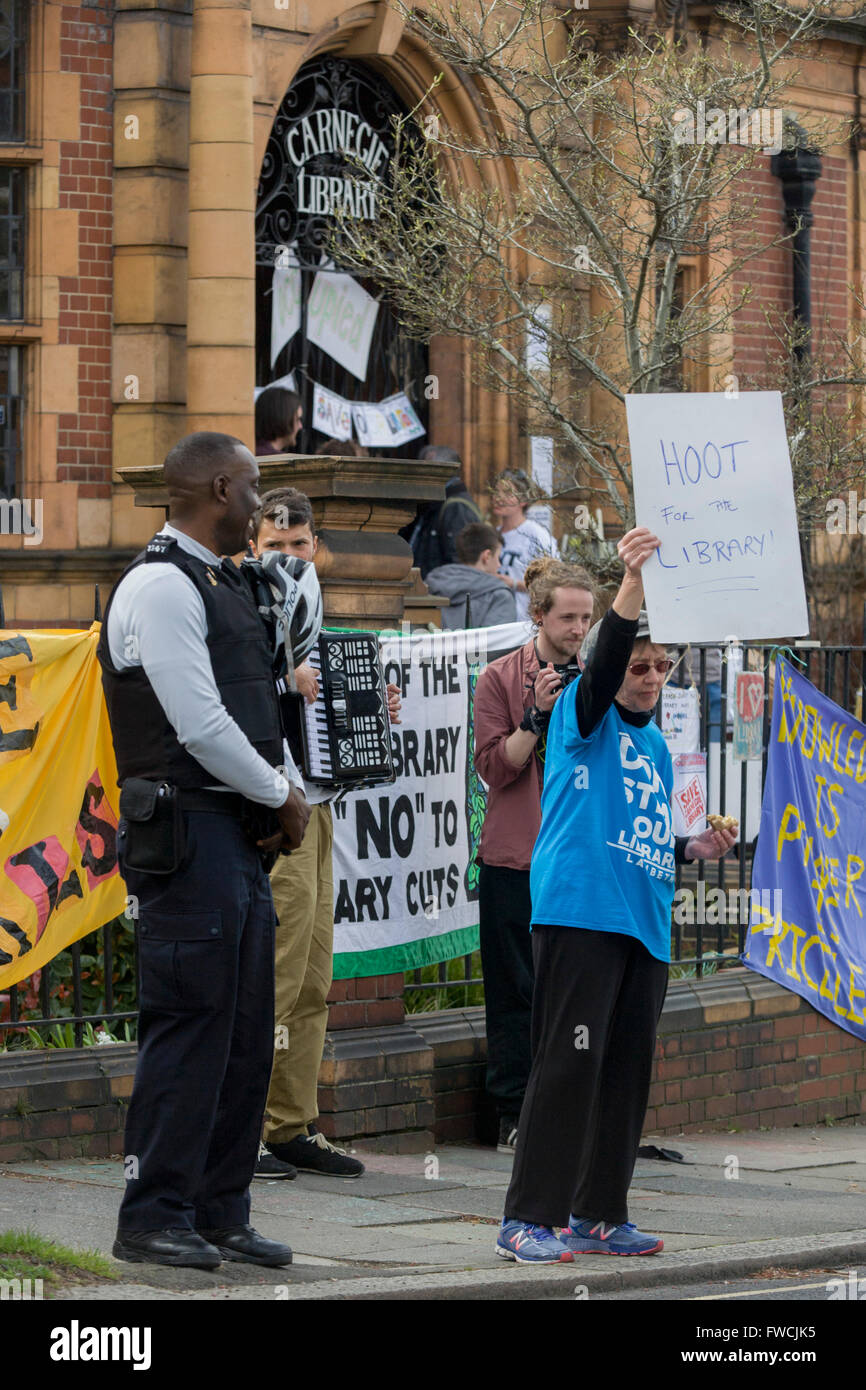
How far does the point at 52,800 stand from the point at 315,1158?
155 cm

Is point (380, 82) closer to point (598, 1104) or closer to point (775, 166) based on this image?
point (775, 166)

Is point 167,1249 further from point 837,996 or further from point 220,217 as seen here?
point 220,217

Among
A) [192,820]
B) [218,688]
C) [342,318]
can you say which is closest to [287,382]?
[342,318]

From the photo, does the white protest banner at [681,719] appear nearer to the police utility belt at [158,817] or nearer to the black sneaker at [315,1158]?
the black sneaker at [315,1158]

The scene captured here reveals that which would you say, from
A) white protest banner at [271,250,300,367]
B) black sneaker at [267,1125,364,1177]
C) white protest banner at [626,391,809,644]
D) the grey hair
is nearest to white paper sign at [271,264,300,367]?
white protest banner at [271,250,300,367]

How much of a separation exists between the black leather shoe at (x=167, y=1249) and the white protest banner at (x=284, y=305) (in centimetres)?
1108

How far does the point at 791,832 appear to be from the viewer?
10.5m

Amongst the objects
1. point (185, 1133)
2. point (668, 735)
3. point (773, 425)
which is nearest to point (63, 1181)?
point (185, 1133)

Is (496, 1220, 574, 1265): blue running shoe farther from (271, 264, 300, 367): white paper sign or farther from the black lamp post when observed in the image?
the black lamp post

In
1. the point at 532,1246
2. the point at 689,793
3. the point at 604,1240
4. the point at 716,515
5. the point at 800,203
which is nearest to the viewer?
the point at 716,515

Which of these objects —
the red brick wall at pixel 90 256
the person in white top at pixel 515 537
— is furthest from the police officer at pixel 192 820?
the red brick wall at pixel 90 256

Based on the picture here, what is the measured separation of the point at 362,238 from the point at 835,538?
823 cm

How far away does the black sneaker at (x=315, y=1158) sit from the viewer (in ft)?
25.6

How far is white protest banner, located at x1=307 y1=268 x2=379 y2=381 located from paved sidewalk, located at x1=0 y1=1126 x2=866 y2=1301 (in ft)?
28.9
